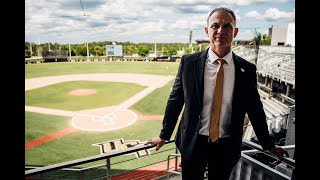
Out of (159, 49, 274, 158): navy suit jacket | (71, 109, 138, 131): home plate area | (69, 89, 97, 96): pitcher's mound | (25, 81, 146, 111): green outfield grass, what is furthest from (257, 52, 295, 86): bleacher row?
(69, 89, 97, 96): pitcher's mound

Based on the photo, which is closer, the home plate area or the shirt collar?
the shirt collar

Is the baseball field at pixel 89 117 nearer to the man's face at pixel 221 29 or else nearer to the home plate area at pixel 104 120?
the home plate area at pixel 104 120

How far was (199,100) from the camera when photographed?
1.27 metres

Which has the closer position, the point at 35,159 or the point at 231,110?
the point at 231,110

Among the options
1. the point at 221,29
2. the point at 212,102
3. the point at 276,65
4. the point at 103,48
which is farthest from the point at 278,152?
the point at 103,48

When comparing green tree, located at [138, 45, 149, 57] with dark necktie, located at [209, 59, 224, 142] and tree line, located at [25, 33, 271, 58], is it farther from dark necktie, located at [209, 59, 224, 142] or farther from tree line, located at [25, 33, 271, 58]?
dark necktie, located at [209, 59, 224, 142]

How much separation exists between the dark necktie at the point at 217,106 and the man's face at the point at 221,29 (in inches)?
3.9

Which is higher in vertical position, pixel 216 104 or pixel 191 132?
pixel 216 104

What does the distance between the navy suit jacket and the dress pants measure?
0.03m

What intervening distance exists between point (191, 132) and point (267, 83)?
1571 centimetres

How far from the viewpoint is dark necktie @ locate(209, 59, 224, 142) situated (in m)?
1.27

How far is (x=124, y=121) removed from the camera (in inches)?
484
